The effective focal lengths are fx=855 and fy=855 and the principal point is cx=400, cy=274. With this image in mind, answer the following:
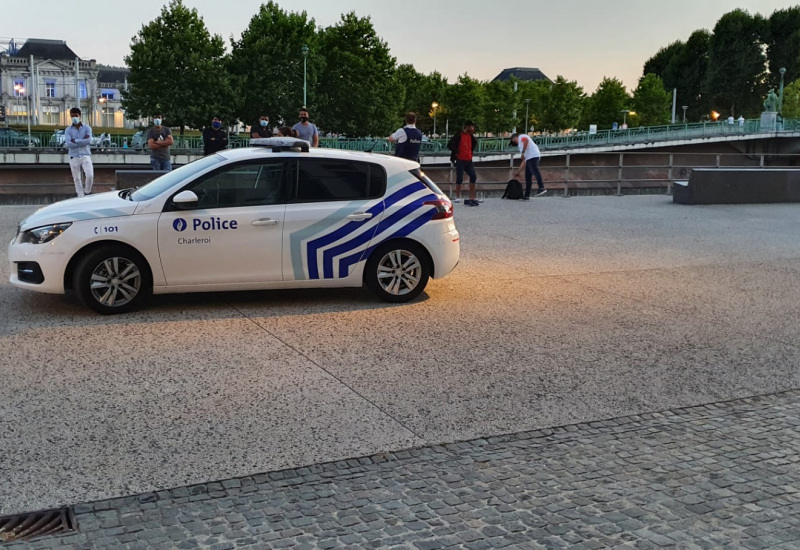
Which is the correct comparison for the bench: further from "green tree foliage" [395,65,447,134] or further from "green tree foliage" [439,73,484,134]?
"green tree foliage" [395,65,447,134]

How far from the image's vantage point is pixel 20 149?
177 feet

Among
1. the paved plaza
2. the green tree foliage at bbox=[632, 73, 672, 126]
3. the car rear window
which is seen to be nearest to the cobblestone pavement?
the paved plaza

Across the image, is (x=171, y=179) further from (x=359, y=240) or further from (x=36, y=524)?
(x=36, y=524)

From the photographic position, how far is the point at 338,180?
333 inches

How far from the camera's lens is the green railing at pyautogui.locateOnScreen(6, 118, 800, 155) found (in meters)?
54.2

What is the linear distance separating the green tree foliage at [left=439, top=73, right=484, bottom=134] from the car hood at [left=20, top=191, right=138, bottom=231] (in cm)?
9793

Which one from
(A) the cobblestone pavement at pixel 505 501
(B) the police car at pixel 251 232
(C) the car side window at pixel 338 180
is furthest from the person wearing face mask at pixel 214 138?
(A) the cobblestone pavement at pixel 505 501

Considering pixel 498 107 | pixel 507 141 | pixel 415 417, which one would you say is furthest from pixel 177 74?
pixel 415 417

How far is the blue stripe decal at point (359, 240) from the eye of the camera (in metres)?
8.34

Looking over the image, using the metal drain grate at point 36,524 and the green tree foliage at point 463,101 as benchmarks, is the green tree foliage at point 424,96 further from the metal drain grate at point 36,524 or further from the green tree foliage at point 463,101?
the metal drain grate at point 36,524

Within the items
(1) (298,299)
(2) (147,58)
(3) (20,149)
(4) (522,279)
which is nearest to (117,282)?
(1) (298,299)

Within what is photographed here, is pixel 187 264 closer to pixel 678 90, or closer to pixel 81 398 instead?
pixel 81 398

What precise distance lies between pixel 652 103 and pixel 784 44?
699 inches

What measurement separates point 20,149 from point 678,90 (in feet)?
298
